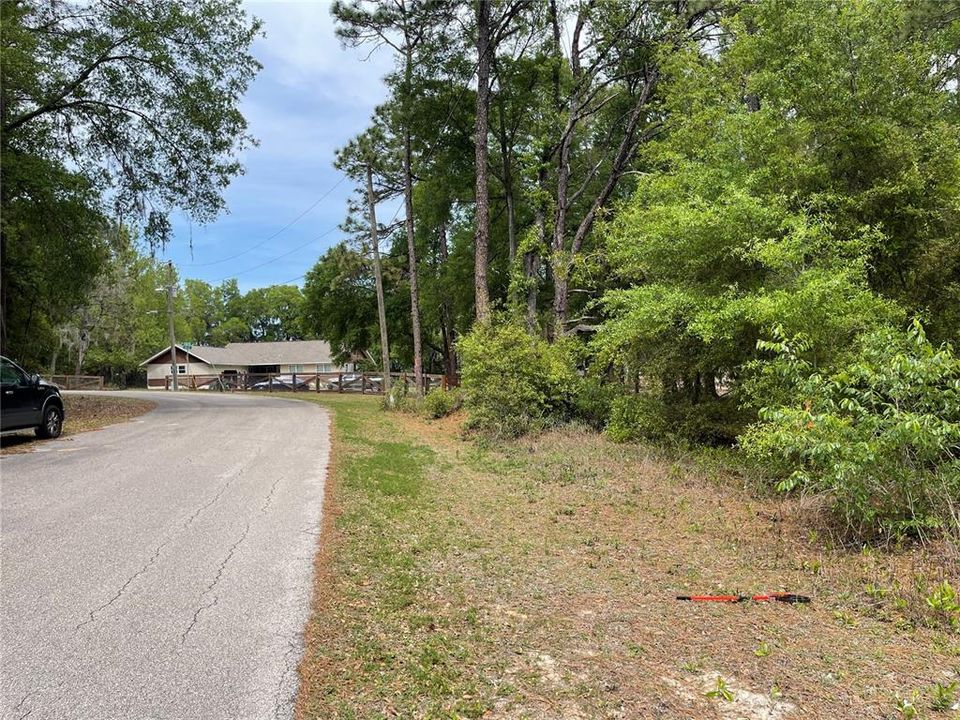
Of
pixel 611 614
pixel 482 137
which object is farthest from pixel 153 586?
pixel 482 137

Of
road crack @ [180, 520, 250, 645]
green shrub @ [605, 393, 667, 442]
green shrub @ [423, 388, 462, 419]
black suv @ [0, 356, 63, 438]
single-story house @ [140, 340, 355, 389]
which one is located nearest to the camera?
road crack @ [180, 520, 250, 645]

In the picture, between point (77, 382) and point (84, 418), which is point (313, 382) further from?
point (77, 382)

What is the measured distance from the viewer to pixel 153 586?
166 inches

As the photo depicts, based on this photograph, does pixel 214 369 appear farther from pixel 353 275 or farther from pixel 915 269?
pixel 915 269

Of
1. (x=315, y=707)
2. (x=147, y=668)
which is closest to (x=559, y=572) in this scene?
(x=315, y=707)

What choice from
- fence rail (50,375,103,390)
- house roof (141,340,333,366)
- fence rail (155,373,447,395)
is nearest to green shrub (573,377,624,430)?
fence rail (155,373,447,395)

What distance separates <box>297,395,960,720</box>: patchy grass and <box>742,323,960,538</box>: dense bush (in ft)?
1.31

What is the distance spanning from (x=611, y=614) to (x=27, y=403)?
1137 cm

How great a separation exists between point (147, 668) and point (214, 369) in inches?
2389

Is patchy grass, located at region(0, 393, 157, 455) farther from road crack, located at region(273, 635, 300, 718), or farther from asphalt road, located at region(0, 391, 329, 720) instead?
road crack, located at region(273, 635, 300, 718)

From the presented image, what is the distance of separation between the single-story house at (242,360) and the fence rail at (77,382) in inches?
434

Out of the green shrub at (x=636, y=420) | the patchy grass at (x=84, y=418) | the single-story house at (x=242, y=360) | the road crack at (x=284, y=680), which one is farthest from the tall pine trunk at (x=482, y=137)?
the single-story house at (x=242, y=360)

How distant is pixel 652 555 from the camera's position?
512 centimetres

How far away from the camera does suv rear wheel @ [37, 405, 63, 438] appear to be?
36.4 feet
